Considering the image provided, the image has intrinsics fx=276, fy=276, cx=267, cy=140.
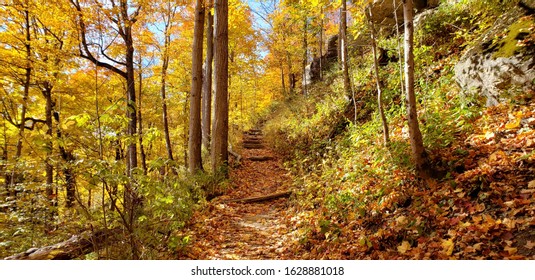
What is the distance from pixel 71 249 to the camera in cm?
369

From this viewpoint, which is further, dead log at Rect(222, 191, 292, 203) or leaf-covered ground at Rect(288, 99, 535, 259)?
dead log at Rect(222, 191, 292, 203)

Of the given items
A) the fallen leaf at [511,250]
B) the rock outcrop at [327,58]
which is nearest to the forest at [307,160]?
the fallen leaf at [511,250]

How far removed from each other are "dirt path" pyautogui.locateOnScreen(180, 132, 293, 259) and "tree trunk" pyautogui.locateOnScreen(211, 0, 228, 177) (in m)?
0.77

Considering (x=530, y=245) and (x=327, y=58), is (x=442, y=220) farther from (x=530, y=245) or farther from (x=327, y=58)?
(x=327, y=58)

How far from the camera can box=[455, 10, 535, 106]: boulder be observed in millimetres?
3984

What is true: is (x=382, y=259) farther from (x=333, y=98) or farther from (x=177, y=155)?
(x=177, y=155)

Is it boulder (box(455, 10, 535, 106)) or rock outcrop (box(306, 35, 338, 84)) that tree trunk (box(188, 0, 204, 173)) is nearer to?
boulder (box(455, 10, 535, 106))

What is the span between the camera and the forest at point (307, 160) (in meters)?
2.99

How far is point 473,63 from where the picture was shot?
4703 millimetres

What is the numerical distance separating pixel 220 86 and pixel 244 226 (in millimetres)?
4171

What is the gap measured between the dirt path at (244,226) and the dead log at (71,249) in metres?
1.17

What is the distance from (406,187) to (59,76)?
11142 millimetres

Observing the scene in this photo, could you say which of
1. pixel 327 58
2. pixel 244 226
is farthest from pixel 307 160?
pixel 327 58

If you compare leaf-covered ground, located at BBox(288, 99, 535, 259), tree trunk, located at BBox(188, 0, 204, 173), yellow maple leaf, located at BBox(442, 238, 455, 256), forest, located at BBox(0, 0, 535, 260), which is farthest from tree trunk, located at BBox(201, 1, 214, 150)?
yellow maple leaf, located at BBox(442, 238, 455, 256)
